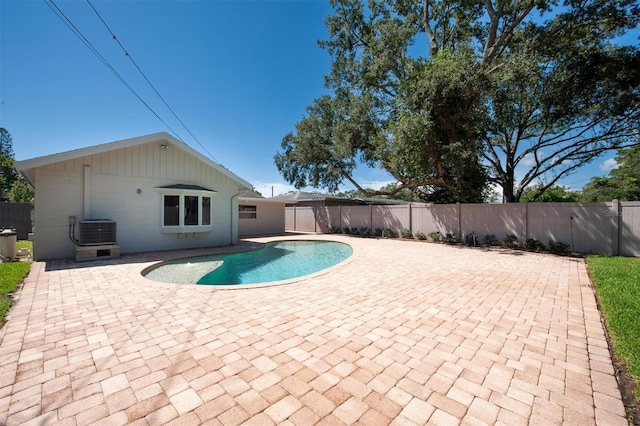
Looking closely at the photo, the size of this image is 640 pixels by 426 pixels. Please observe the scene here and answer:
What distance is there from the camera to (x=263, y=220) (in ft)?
59.2

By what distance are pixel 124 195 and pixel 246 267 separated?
201 inches

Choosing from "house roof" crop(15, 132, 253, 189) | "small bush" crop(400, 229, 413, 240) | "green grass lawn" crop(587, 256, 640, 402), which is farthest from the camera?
"small bush" crop(400, 229, 413, 240)

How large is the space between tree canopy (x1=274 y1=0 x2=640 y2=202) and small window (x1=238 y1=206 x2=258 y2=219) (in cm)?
499

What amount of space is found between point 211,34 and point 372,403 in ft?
41.5

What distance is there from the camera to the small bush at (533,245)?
1059 cm

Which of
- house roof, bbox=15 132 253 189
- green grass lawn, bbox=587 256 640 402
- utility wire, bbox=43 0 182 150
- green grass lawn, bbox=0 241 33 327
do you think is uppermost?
utility wire, bbox=43 0 182 150

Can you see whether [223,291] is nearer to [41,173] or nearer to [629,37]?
[41,173]

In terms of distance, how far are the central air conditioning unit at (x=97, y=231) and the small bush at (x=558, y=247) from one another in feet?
51.5

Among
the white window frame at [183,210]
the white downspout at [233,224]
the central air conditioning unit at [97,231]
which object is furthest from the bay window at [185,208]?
the central air conditioning unit at [97,231]

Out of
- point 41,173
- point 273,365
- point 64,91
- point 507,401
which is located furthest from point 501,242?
point 64,91

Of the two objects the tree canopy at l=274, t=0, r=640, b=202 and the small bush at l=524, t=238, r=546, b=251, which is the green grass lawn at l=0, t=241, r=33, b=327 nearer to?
the tree canopy at l=274, t=0, r=640, b=202

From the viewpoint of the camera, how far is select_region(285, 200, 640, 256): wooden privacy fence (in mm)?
9133

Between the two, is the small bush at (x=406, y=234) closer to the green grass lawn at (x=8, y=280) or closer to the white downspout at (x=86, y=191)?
the white downspout at (x=86, y=191)

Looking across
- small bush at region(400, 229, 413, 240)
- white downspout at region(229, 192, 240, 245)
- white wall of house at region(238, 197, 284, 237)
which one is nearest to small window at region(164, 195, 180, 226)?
white downspout at region(229, 192, 240, 245)
